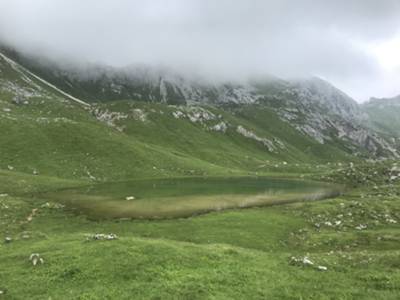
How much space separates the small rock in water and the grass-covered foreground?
37 centimetres

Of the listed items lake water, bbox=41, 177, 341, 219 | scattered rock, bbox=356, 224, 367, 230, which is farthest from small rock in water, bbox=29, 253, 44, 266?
scattered rock, bbox=356, 224, 367, 230

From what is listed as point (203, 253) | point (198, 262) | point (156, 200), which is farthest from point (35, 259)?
point (156, 200)

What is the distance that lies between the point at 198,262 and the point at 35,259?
13039 mm

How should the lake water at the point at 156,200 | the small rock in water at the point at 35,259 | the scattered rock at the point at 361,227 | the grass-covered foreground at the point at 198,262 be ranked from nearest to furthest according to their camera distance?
the grass-covered foreground at the point at 198,262 → the small rock in water at the point at 35,259 → the scattered rock at the point at 361,227 → the lake water at the point at 156,200

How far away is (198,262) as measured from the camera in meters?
30.9

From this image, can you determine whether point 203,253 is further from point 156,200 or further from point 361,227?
point 156,200

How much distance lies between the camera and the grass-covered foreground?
25812 millimetres

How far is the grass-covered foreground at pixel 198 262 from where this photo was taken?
2581cm

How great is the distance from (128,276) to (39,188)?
218 ft

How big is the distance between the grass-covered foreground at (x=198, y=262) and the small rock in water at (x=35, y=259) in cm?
37

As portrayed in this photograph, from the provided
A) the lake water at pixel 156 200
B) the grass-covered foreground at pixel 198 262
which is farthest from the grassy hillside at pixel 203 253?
the lake water at pixel 156 200

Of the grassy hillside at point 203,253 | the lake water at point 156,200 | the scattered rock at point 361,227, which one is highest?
the grassy hillside at point 203,253

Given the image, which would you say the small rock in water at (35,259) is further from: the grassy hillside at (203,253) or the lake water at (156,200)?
the lake water at (156,200)

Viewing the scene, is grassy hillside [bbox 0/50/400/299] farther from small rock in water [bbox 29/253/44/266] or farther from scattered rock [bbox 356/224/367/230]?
small rock in water [bbox 29/253/44/266]
